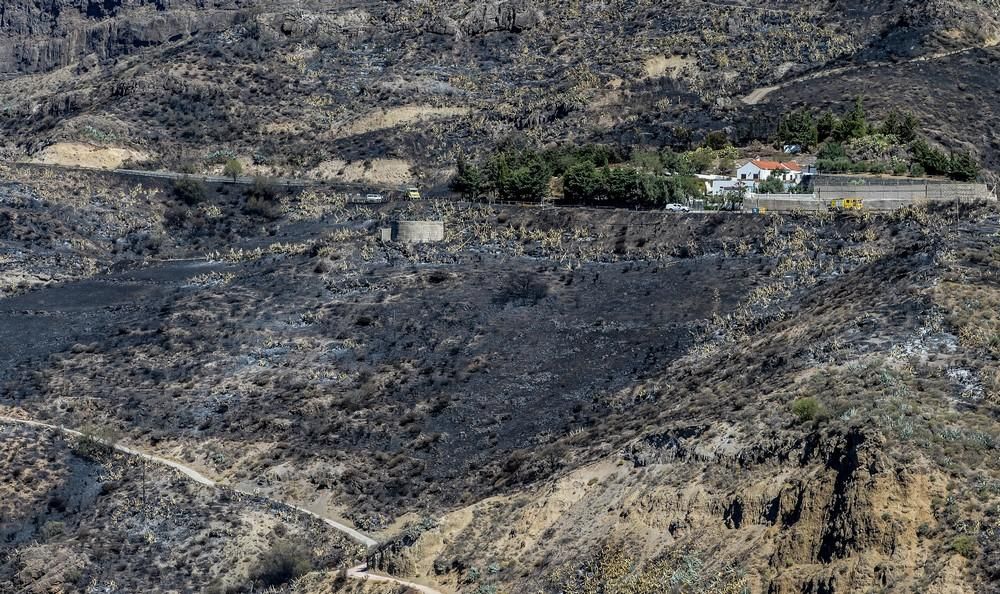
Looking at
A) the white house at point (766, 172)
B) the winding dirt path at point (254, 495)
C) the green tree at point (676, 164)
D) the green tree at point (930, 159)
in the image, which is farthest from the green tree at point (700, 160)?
the winding dirt path at point (254, 495)

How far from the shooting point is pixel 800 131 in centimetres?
8069

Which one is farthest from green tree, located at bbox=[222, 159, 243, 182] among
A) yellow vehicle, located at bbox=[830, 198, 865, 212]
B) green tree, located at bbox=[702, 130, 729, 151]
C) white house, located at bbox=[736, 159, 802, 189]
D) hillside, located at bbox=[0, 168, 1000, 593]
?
yellow vehicle, located at bbox=[830, 198, 865, 212]

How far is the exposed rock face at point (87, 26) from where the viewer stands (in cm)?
16038

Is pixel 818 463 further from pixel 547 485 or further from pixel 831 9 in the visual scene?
pixel 831 9

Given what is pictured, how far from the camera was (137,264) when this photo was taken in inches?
3073

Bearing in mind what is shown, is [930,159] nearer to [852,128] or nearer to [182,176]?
[852,128]

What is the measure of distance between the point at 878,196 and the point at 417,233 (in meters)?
20.9

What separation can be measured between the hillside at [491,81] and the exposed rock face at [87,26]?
1431 inches

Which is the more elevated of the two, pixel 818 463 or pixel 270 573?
pixel 818 463

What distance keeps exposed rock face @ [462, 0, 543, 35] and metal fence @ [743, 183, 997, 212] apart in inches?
2040

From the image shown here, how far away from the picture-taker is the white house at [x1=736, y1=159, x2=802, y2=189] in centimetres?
7200

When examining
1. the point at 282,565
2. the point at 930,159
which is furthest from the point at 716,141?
the point at 282,565

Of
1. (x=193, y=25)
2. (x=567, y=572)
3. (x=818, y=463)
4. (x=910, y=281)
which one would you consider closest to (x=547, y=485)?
(x=567, y=572)

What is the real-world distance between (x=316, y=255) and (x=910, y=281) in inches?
1264
